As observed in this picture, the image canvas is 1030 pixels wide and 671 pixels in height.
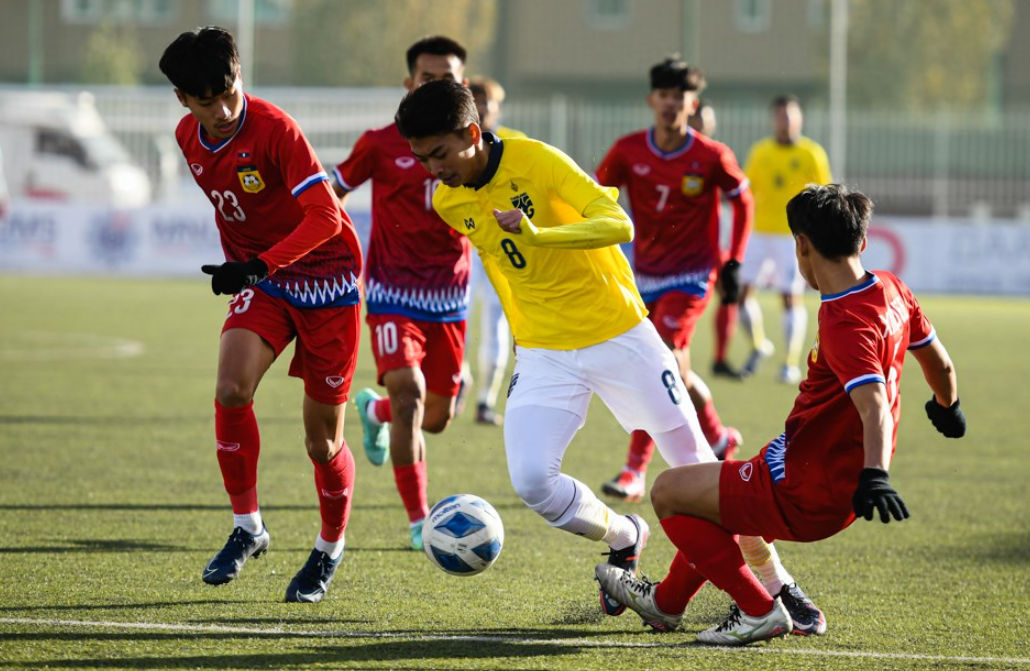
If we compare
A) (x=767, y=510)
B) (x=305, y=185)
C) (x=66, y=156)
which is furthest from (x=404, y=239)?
(x=66, y=156)

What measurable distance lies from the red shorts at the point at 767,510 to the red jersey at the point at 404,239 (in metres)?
2.43

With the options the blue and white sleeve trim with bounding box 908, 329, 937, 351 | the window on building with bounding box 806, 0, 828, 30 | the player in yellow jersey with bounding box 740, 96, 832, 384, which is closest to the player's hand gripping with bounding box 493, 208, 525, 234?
the blue and white sleeve trim with bounding box 908, 329, 937, 351

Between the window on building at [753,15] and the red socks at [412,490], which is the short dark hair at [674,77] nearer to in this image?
the red socks at [412,490]

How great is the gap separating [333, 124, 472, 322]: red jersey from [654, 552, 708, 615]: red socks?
2.24 meters

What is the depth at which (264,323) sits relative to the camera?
562 cm

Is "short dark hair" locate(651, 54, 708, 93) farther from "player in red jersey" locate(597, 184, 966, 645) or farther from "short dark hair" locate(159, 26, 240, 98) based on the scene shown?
"player in red jersey" locate(597, 184, 966, 645)

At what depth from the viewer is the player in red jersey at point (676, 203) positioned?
8.31m

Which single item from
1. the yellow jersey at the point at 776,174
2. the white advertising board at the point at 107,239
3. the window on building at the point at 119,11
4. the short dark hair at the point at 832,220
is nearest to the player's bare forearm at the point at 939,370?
the short dark hair at the point at 832,220

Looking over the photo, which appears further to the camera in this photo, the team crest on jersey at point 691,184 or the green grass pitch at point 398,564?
the team crest on jersey at point 691,184

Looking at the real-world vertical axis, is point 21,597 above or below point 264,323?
below

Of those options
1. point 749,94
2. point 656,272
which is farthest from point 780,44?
point 656,272

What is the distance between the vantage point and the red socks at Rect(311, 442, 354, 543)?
5688 millimetres

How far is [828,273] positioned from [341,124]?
78.7ft

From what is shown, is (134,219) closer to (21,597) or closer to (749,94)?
(21,597)
